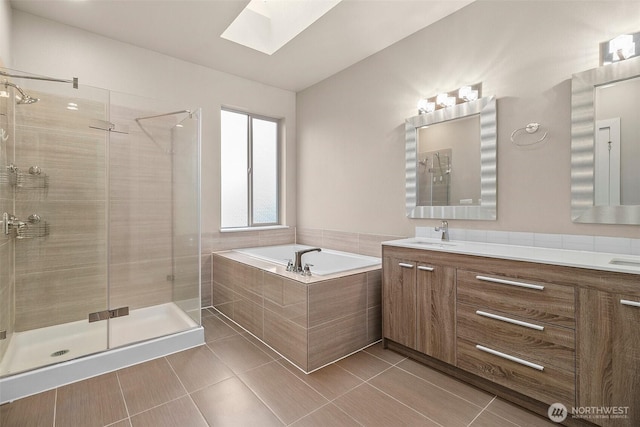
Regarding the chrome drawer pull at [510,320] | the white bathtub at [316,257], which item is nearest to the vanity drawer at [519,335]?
the chrome drawer pull at [510,320]

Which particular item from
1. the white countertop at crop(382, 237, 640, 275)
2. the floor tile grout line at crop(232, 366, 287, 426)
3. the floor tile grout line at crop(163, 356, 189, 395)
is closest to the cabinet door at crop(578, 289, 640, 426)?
the white countertop at crop(382, 237, 640, 275)

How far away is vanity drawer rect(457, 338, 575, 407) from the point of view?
1.53m

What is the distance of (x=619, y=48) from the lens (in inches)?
68.1

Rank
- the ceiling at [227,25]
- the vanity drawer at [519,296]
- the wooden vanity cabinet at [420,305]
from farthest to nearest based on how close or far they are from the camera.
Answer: the ceiling at [227,25] < the wooden vanity cabinet at [420,305] < the vanity drawer at [519,296]

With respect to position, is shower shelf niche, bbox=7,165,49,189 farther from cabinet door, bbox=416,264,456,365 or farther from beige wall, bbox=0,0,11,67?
cabinet door, bbox=416,264,456,365

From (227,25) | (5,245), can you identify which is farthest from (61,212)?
(227,25)

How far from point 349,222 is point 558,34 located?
2.31 metres

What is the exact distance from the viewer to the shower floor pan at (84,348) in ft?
6.24

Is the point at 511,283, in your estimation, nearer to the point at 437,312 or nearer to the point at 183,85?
the point at 437,312

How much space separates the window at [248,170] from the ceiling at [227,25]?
0.72 m

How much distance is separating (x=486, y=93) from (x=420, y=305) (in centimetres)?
168

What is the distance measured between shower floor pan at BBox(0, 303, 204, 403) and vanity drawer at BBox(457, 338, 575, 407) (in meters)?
2.07

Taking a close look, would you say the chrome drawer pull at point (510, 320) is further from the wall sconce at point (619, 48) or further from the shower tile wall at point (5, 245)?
the shower tile wall at point (5, 245)

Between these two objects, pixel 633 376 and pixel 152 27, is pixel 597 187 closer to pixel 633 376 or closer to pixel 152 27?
pixel 633 376
